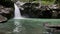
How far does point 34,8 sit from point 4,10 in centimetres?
381

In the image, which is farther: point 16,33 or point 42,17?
point 42,17

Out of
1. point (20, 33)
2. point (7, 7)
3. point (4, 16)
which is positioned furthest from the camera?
point (7, 7)

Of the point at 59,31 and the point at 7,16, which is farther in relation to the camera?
the point at 7,16

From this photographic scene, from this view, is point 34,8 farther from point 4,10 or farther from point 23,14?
point 4,10

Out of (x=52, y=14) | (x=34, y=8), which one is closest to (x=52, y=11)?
(x=52, y=14)

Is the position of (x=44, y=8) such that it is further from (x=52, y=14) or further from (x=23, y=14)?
(x=23, y=14)

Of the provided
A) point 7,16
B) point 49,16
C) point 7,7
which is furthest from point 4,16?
point 49,16

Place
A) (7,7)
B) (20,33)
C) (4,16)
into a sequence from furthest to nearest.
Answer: (7,7), (4,16), (20,33)

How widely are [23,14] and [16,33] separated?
10.1m

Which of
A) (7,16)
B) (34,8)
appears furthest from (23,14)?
(7,16)

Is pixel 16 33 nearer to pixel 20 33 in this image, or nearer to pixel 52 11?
pixel 20 33

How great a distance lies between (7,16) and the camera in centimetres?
1830

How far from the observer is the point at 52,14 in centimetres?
2016

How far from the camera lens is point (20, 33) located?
1075 centimetres
